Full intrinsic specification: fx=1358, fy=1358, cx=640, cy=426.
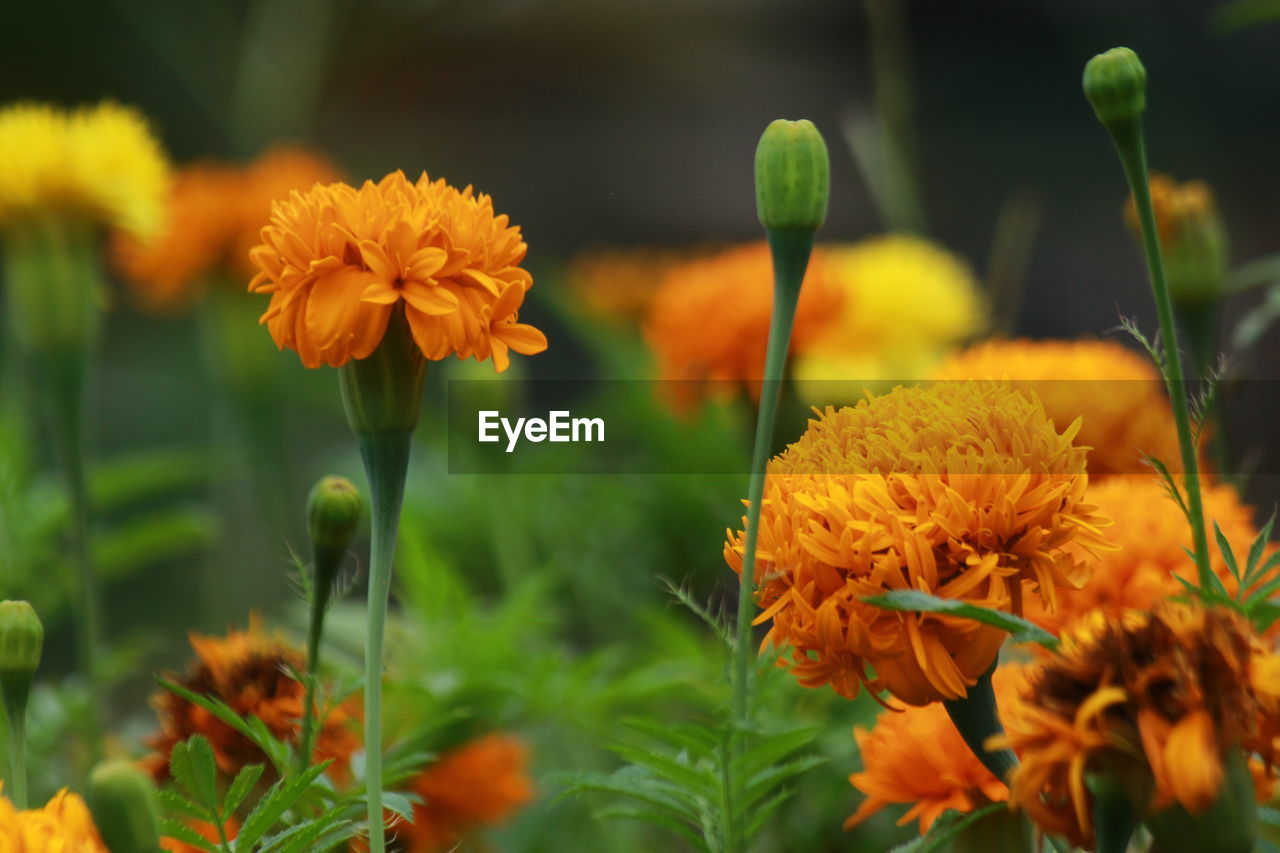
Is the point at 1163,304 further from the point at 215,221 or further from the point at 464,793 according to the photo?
the point at 215,221

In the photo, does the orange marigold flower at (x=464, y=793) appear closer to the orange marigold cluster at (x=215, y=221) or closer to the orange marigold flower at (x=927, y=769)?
the orange marigold flower at (x=927, y=769)

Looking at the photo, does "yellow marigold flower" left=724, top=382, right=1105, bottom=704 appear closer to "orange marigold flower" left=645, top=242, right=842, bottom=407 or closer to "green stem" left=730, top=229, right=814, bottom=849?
"green stem" left=730, top=229, right=814, bottom=849

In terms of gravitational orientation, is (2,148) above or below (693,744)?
above

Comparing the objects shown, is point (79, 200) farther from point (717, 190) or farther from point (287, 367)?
point (717, 190)

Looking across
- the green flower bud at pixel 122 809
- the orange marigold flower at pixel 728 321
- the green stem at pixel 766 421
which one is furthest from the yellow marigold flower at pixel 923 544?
the orange marigold flower at pixel 728 321

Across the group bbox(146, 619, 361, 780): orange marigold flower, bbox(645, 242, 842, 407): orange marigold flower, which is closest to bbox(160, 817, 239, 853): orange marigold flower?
bbox(146, 619, 361, 780): orange marigold flower

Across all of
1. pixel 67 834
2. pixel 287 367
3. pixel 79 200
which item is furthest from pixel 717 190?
pixel 67 834
